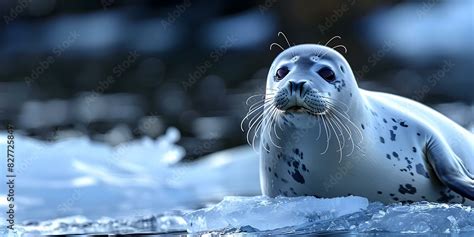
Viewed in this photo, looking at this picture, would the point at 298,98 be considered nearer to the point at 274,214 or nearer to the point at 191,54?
the point at 274,214

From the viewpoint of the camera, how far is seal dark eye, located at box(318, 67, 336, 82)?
17.2 ft

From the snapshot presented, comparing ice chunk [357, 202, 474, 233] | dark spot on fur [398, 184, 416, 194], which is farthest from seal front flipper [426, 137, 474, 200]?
ice chunk [357, 202, 474, 233]

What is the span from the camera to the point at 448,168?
216 inches

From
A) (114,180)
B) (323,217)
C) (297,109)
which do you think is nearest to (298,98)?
(297,109)

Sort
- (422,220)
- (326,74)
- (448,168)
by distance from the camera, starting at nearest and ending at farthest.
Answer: (422,220)
(326,74)
(448,168)

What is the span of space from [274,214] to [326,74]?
0.85m

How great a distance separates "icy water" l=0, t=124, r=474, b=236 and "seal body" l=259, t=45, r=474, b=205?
0.20 meters

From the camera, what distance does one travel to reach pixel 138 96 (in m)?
17.2

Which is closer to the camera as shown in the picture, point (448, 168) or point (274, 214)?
point (274, 214)

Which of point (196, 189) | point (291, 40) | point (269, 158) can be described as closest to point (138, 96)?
point (291, 40)

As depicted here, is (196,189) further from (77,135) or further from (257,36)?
(257,36)

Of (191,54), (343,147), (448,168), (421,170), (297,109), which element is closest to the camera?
(297,109)

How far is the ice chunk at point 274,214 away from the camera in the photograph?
200 inches

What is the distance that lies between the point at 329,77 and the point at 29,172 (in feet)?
12.2
